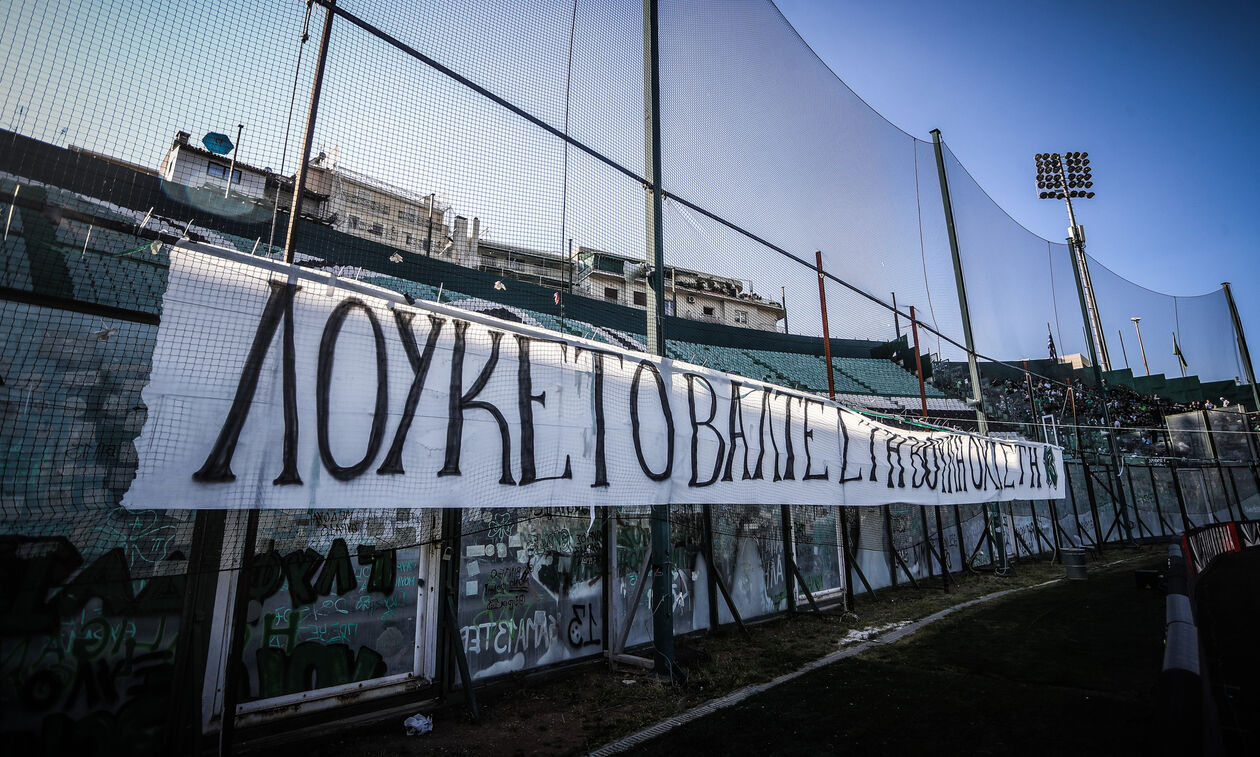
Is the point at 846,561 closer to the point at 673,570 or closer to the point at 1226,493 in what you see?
the point at 673,570

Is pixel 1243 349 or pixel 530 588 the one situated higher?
pixel 1243 349

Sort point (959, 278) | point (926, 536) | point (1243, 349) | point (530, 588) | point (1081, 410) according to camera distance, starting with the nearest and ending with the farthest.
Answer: point (530, 588) → point (959, 278) → point (926, 536) → point (1081, 410) → point (1243, 349)

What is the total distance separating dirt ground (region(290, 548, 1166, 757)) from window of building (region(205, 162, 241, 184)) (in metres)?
3.70

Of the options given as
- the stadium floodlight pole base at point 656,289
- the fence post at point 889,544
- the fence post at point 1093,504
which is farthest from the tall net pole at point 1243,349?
the stadium floodlight pole base at point 656,289

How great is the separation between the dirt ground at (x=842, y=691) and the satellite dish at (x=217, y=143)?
3.81 metres

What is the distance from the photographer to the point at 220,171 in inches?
111

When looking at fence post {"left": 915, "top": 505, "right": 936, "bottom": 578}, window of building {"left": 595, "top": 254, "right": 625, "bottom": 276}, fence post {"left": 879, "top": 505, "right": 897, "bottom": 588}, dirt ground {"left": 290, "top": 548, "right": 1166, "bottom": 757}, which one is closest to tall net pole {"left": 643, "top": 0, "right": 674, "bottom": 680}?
window of building {"left": 595, "top": 254, "right": 625, "bottom": 276}

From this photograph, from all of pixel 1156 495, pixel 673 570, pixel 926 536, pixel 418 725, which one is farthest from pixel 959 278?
pixel 1156 495

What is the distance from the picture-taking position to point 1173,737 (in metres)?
1.63

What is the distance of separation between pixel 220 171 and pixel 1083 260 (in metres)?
22.8

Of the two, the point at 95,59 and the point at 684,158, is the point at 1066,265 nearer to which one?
the point at 684,158

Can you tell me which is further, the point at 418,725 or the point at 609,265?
the point at 609,265

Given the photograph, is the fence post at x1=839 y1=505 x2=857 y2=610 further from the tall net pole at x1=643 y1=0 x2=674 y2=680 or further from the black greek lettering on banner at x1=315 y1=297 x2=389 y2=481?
the black greek lettering on banner at x1=315 y1=297 x2=389 y2=481

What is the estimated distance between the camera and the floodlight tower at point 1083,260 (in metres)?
16.3
